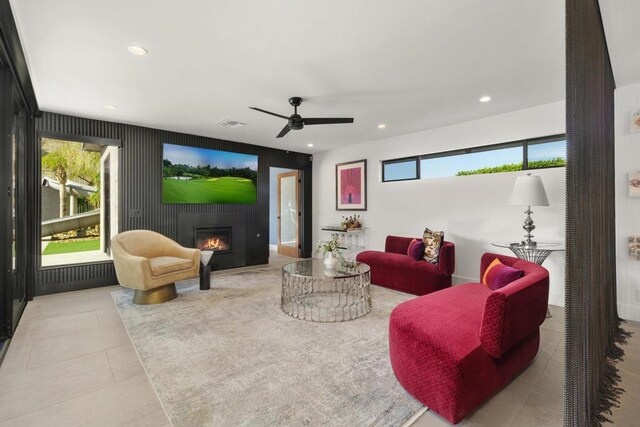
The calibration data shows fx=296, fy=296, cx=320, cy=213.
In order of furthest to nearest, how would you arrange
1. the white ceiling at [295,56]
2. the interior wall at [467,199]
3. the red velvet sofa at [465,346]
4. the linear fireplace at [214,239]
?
the linear fireplace at [214,239], the interior wall at [467,199], the white ceiling at [295,56], the red velvet sofa at [465,346]

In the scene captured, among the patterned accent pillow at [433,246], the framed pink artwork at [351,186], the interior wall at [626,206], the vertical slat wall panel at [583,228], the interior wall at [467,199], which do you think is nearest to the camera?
the vertical slat wall panel at [583,228]

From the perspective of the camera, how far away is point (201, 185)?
5652 mm

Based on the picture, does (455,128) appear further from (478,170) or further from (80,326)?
(80,326)

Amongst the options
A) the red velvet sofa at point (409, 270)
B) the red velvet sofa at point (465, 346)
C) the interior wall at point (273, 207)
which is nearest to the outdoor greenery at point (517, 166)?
the red velvet sofa at point (409, 270)

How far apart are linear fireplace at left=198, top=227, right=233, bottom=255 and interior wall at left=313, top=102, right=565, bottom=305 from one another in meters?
2.81

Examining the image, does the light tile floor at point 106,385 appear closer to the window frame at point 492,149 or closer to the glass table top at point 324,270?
the glass table top at point 324,270

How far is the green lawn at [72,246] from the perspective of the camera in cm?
436

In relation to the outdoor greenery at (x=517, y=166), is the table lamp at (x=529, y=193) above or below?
below

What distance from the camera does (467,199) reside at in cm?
461

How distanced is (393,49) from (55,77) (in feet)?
11.4

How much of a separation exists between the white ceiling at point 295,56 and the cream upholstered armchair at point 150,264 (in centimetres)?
186

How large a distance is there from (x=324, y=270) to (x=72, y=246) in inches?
160

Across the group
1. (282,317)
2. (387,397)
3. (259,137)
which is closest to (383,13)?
(387,397)

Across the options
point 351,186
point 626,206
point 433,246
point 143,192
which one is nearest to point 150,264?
point 143,192
